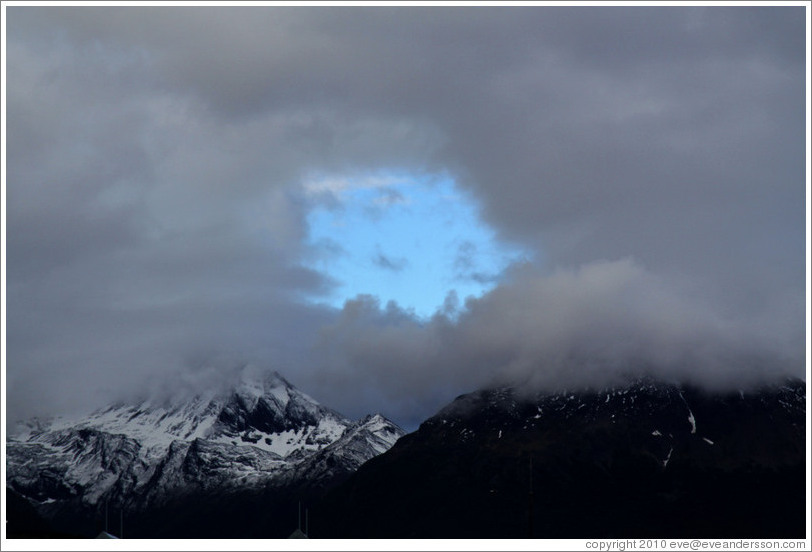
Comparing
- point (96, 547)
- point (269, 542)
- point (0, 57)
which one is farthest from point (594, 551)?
point (0, 57)

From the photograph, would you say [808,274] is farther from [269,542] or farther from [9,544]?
[9,544]

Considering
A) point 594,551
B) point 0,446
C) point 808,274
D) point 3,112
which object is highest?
point 3,112

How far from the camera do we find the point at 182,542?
146625 mm

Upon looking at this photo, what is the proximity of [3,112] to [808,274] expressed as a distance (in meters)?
123

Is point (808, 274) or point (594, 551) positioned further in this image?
point (808, 274)

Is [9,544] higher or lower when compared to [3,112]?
lower

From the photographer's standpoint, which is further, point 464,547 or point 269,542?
point 269,542

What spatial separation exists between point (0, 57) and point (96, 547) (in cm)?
6636

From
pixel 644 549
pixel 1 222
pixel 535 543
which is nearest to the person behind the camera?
pixel 535 543

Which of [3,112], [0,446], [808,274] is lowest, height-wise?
[0,446]

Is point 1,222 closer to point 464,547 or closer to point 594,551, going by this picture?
point 464,547

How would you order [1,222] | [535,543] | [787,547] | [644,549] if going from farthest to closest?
[787,547] → [1,222] → [644,549] → [535,543]

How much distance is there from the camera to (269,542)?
15062cm

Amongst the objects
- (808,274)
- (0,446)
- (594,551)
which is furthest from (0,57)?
(808,274)
